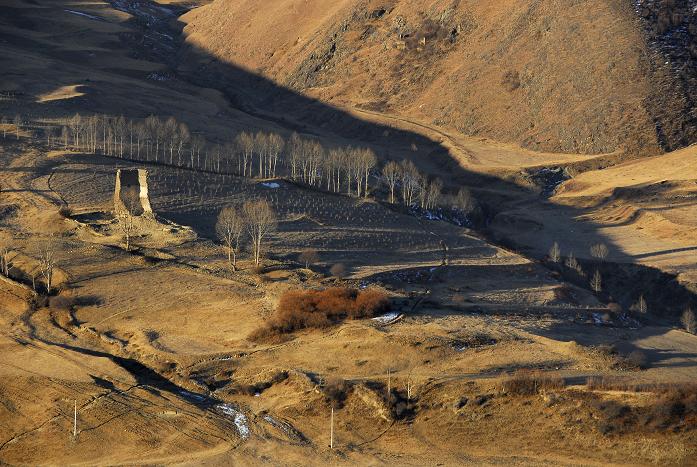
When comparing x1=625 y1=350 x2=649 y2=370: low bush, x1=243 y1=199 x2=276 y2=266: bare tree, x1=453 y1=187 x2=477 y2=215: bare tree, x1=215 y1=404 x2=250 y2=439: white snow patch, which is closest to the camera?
x1=215 y1=404 x2=250 y2=439: white snow patch

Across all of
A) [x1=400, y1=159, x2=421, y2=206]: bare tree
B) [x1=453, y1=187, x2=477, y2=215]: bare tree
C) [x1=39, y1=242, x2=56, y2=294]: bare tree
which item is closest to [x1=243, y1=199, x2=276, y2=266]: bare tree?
[x1=39, y1=242, x2=56, y2=294]: bare tree

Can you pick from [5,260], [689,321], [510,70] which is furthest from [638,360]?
[510,70]

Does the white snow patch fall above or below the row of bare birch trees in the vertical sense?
below

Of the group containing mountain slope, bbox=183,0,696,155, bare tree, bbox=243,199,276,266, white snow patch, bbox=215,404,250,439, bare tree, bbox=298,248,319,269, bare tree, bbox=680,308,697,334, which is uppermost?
mountain slope, bbox=183,0,696,155

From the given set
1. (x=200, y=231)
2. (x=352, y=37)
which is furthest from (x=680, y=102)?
(x=200, y=231)

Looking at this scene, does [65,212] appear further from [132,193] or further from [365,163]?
[365,163]

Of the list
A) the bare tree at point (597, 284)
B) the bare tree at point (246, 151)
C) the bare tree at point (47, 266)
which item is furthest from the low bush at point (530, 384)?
the bare tree at point (246, 151)

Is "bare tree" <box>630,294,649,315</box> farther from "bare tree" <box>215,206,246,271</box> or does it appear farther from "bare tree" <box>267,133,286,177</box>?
"bare tree" <box>267,133,286,177</box>
